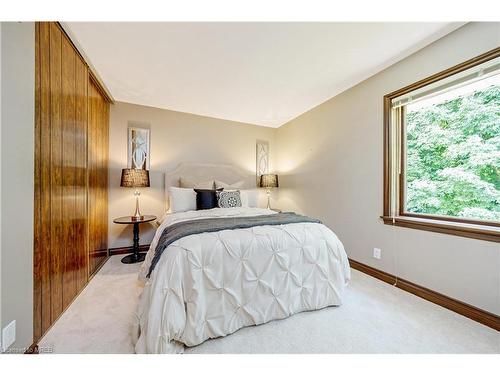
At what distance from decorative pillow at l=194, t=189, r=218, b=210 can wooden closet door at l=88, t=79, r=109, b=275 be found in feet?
4.10

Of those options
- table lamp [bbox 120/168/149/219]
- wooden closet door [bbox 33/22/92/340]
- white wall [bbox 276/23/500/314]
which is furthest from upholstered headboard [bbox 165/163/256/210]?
wooden closet door [bbox 33/22/92/340]

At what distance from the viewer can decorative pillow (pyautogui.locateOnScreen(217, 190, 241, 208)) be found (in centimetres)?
288

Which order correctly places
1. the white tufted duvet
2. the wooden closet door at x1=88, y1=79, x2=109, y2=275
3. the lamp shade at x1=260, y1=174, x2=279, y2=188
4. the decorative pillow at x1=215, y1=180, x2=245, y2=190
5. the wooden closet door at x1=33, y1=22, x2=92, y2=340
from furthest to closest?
the lamp shade at x1=260, y1=174, x2=279, y2=188 < the decorative pillow at x1=215, y1=180, x2=245, y2=190 < the wooden closet door at x1=88, y1=79, x2=109, y2=275 < the wooden closet door at x1=33, y1=22, x2=92, y2=340 < the white tufted duvet

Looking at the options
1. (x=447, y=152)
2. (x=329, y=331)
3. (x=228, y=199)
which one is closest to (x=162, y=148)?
(x=228, y=199)

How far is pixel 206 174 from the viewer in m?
3.62

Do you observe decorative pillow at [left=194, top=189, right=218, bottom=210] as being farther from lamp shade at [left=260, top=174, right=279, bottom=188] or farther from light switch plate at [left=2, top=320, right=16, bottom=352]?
light switch plate at [left=2, top=320, right=16, bottom=352]

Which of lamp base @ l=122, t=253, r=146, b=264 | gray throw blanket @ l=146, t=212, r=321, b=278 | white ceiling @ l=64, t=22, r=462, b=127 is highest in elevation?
white ceiling @ l=64, t=22, r=462, b=127

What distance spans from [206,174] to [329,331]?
2837 mm

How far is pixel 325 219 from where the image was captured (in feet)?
10.3

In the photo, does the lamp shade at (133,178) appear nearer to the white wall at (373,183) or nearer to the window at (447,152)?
the white wall at (373,183)

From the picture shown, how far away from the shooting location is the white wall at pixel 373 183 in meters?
A: 1.63

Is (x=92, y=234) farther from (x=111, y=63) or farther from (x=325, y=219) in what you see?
(x=325, y=219)

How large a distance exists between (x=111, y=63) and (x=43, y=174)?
4.74 ft
